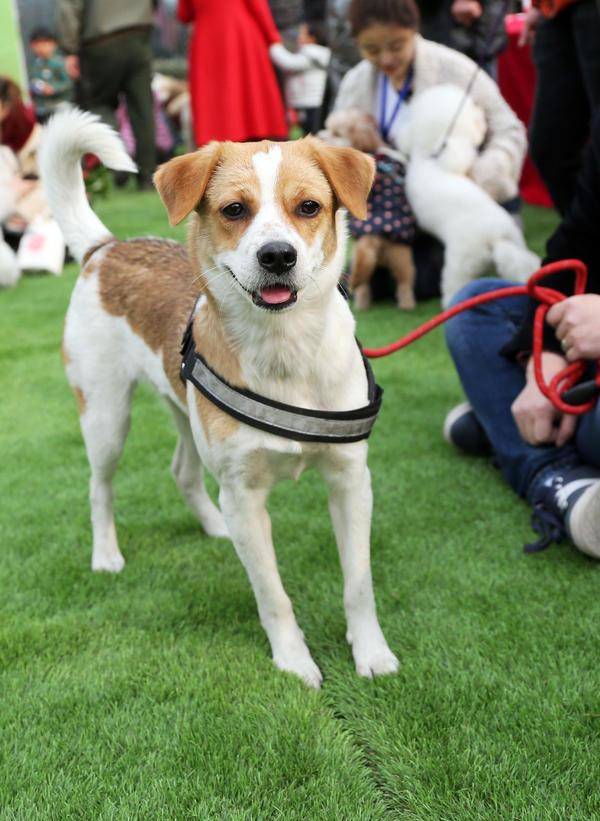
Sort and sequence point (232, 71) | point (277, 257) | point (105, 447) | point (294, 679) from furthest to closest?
1. point (232, 71)
2. point (105, 447)
3. point (294, 679)
4. point (277, 257)

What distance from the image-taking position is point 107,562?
258 cm

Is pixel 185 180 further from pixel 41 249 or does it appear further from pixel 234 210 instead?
pixel 41 249

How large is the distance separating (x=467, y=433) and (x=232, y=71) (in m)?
5.28

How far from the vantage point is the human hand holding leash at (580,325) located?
7.25 ft

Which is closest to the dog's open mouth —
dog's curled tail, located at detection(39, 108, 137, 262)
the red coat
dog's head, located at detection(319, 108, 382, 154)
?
dog's curled tail, located at detection(39, 108, 137, 262)

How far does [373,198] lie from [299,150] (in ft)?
11.4

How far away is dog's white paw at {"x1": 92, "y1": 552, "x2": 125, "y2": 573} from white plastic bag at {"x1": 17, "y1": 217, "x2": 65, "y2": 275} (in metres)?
4.80

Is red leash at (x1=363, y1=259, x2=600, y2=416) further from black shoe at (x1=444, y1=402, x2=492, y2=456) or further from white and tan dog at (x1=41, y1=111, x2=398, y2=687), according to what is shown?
black shoe at (x1=444, y1=402, x2=492, y2=456)

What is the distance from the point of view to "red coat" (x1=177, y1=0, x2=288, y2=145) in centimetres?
726

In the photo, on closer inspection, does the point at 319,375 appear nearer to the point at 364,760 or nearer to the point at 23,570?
the point at 364,760

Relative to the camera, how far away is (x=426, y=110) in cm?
504

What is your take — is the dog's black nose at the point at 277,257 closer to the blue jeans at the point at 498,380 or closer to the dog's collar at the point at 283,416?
the dog's collar at the point at 283,416

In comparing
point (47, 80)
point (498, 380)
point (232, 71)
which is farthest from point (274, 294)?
point (47, 80)

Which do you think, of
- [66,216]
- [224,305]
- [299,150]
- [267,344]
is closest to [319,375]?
[267,344]
